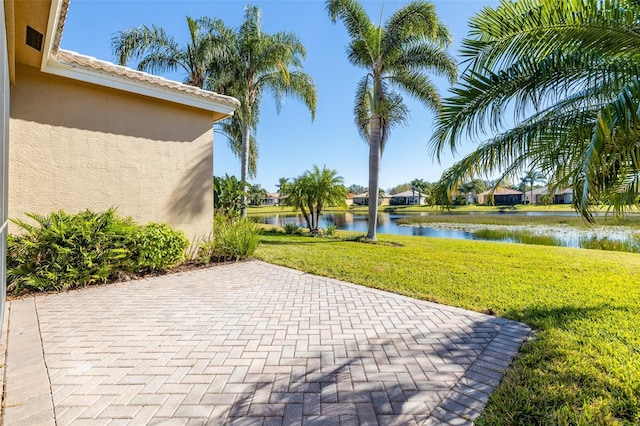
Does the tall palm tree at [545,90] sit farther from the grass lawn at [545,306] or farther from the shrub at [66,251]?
the shrub at [66,251]

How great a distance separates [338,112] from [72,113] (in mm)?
14169

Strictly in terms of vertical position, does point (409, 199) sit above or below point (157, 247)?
above

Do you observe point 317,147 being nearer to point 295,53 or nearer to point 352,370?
point 295,53

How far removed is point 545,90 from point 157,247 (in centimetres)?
785

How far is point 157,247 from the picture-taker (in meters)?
6.73

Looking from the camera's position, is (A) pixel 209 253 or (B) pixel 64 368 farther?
(A) pixel 209 253

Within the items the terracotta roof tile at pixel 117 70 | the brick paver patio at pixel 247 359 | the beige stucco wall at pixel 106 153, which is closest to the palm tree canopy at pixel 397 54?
the terracotta roof tile at pixel 117 70

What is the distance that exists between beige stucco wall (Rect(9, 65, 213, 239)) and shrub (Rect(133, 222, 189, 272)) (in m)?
0.68

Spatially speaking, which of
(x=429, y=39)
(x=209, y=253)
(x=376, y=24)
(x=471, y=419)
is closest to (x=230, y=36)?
(x=376, y=24)

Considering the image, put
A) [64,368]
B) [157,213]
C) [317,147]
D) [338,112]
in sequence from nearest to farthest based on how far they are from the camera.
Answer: [64,368] → [157,213] → [338,112] → [317,147]

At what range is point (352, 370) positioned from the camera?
3057 millimetres

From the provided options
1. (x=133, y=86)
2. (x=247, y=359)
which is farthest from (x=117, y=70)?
(x=247, y=359)

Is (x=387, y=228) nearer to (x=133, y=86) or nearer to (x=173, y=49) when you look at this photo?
(x=173, y=49)

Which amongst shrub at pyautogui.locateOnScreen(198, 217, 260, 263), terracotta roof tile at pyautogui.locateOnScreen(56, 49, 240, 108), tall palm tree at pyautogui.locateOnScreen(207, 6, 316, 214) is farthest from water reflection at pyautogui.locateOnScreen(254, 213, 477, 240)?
tall palm tree at pyautogui.locateOnScreen(207, 6, 316, 214)
